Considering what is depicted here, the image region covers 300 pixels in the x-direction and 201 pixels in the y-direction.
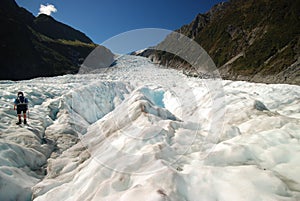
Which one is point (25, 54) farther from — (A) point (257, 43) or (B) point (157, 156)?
(B) point (157, 156)

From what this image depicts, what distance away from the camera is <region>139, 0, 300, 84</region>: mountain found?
44812 mm

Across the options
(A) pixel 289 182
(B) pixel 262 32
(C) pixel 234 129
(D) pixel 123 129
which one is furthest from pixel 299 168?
(B) pixel 262 32

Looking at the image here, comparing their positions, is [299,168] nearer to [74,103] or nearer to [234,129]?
[234,129]

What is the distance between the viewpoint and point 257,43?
2345 inches

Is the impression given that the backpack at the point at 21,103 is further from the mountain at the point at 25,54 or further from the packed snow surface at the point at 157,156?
the mountain at the point at 25,54

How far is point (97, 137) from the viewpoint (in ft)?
26.7

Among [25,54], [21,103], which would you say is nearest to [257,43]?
[25,54]

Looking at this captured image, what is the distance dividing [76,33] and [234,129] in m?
119

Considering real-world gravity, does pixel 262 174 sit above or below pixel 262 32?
below

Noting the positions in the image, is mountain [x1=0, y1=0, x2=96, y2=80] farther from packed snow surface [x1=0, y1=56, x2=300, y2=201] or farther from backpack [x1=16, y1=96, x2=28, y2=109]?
packed snow surface [x1=0, y1=56, x2=300, y2=201]

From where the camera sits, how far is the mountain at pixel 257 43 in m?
44.8

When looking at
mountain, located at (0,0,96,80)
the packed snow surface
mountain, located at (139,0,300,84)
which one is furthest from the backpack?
mountain, located at (0,0,96,80)

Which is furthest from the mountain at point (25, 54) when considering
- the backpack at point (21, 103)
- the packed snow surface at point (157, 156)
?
the packed snow surface at point (157, 156)

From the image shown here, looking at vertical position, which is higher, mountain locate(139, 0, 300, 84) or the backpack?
mountain locate(139, 0, 300, 84)
